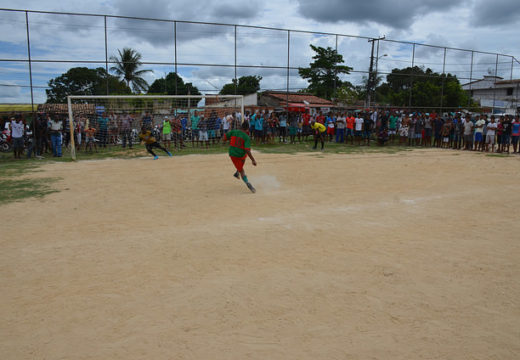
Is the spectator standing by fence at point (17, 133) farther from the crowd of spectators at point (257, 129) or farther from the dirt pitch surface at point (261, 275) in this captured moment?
the dirt pitch surface at point (261, 275)

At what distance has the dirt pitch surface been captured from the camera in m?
3.22

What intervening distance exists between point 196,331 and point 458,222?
5261 mm

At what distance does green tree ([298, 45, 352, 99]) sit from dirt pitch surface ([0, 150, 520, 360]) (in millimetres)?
16063

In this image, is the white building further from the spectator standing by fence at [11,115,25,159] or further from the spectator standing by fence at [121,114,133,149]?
the spectator standing by fence at [11,115,25,159]

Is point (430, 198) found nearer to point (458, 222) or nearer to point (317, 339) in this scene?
point (458, 222)

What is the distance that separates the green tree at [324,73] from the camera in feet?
79.8

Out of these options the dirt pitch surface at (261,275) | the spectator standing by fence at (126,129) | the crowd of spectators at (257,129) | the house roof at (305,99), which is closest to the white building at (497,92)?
the house roof at (305,99)

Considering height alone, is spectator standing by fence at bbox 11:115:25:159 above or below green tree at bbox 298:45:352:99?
below

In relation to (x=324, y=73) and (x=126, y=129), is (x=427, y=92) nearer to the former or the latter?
(x=324, y=73)

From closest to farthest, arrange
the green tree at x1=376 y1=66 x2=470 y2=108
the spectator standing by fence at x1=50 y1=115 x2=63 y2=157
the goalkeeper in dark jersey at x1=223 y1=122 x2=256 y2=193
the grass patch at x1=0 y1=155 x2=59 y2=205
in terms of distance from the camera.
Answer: the grass patch at x1=0 y1=155 x2=59 y2=205 → the goalkeeper in dark jersey at x1=223 y1=122 x2=256 y2=193 → the spectator standing by fence at x1=50 y1=115 x2=63 y2=157 → the green tree at x1=376 y1=66 x2=470 y2=108

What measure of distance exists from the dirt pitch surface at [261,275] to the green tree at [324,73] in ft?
52.7

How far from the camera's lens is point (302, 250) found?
528 cm

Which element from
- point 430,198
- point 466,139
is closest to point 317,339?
point 430,198

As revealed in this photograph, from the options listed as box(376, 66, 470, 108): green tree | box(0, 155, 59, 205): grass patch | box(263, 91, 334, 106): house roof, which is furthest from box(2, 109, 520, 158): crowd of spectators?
box(263, 91, 334, 106): house roof
